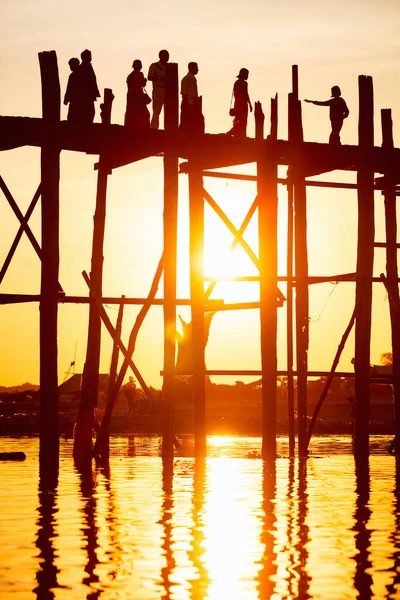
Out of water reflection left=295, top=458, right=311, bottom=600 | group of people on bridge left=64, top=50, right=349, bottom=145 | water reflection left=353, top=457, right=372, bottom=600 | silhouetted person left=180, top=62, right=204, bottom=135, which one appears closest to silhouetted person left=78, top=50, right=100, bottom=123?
group of people on bridge left=64, top=50, right=349, bottom=145

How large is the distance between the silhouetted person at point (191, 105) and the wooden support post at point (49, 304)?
2.81 m

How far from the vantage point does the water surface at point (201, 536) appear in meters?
9.68

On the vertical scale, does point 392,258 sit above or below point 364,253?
above

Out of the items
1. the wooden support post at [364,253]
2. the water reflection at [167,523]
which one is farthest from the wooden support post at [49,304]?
the wooden support post at [364,253]

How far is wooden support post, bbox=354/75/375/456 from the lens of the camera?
21.8 metres

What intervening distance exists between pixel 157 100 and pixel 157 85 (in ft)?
0.85

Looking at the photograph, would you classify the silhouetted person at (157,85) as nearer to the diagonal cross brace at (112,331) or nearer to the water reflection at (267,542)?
the diagonal cross brace at (112,331)

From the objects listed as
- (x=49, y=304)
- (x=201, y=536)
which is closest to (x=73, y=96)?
(x=49, y=304)

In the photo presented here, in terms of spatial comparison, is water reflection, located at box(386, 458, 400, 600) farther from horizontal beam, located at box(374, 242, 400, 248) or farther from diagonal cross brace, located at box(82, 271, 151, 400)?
horizontal beam, located at box(374, 242, 400, 248)

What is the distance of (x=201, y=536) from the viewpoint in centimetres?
1242

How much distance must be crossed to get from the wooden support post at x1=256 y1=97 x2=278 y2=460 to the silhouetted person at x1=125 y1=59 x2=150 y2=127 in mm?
1952

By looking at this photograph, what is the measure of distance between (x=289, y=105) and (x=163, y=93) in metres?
2.54

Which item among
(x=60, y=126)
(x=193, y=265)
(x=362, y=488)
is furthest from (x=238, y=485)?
(x=60, y=126)

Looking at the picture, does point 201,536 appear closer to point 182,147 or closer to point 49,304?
point 49,304
